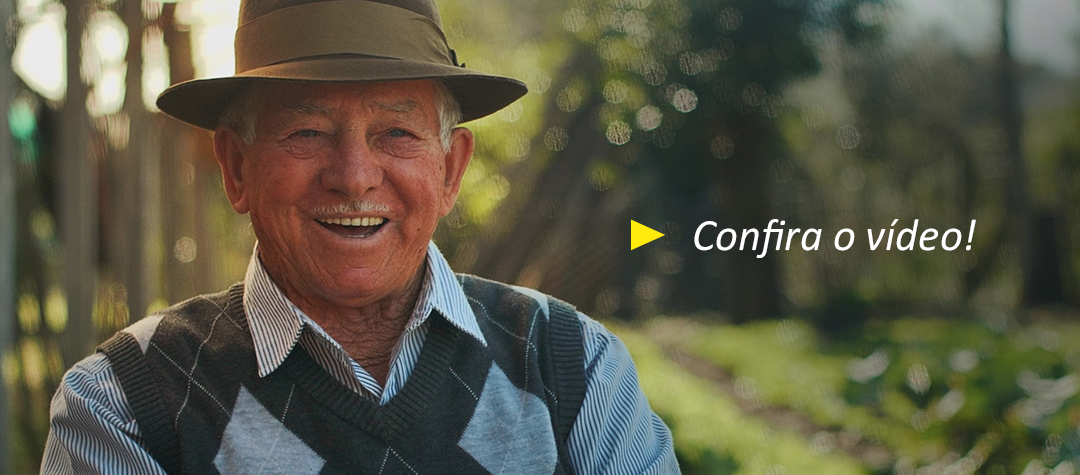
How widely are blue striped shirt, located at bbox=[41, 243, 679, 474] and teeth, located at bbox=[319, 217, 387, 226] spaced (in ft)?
0.44

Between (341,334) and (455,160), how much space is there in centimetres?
32

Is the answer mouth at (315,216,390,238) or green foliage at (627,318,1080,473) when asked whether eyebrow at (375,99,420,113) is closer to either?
mouth at (315,216,390,238)

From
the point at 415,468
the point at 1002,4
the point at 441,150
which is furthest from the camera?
the point at 1002,4

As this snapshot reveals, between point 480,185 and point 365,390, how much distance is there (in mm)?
1787

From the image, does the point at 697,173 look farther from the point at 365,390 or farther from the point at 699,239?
the point at 365,390

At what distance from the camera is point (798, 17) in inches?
114

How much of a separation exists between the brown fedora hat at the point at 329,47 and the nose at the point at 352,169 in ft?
0.30

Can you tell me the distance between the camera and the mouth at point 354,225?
1161 mm

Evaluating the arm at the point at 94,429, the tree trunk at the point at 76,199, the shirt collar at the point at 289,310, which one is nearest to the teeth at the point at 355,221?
the shirt collar at the point at 289,310

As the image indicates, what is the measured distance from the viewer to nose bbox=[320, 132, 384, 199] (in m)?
1.12

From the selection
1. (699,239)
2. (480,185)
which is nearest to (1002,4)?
(699,239)

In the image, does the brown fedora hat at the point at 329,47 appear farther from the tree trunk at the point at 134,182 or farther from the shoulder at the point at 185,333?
the tree trunk at the point at 134,182

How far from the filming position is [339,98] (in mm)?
1143

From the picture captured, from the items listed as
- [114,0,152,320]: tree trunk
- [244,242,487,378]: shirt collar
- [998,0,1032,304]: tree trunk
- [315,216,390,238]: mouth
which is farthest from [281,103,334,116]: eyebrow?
[998,0,1032,304]: tree trunk
